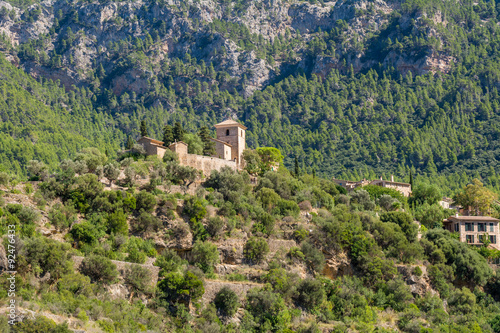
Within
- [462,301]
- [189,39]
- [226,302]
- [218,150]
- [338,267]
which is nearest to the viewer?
[226,302]

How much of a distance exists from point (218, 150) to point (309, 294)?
26.1 meters

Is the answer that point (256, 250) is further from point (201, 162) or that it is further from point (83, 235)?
point (201, 162)

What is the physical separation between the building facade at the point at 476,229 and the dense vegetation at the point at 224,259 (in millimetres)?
2299

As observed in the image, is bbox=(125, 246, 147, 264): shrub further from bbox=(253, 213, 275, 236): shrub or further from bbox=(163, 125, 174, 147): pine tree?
bbox=(163, 125, 174, 147): pine tree

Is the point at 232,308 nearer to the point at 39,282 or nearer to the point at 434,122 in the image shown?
the point at 39,282

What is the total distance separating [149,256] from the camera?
4872 centimetres

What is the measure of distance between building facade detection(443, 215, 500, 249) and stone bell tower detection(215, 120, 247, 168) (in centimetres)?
2523

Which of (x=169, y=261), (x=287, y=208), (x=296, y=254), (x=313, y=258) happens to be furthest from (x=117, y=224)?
(x=287, y=208)

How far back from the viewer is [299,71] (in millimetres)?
175000

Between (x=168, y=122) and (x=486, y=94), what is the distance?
73464mm

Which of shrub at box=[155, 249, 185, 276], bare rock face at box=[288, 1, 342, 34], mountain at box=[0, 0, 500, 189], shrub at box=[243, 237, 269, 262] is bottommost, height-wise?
shrub at box=[155, 249, 185, 276]

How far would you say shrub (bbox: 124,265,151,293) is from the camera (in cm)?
4416

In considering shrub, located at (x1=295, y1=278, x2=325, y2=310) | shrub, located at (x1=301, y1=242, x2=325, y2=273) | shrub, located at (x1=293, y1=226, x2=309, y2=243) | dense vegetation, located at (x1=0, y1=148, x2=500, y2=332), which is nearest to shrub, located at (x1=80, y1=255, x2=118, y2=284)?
dense vegetation, located at (x1=0, y1=148, x2=500, y2=332)

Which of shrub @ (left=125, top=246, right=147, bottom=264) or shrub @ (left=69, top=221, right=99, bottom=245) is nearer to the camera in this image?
shrub @ (left=69, top=221, right=99, bottom=245)
